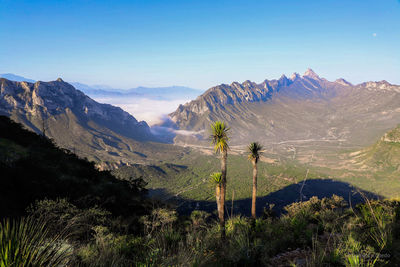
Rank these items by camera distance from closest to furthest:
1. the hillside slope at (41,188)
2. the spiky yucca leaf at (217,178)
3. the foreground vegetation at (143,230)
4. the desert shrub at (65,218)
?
the foreground vegetation at (143,230)
the desert shrub at (65,218)
the hillside slope at (41,188)
the spiky yucca leaf at (217,178)

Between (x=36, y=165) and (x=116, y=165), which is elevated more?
(x=36, y=165)

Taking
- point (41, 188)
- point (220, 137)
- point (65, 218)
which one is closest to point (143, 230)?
point (65, 218)

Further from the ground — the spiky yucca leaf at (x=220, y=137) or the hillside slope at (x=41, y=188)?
the spiky yucca leaf at (x=220, y=137)

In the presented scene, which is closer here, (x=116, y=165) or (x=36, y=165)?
(x=36, y=165)

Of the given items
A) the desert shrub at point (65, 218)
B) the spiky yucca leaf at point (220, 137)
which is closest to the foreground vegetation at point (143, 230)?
the desert shrub at point (65, 218)

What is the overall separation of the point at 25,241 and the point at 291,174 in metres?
192

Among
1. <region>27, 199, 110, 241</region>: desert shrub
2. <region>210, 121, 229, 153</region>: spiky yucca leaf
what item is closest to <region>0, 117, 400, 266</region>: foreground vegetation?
<region>27, 199, 110, 241</region>: desert shrub

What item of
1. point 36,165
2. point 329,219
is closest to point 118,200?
point 36,165

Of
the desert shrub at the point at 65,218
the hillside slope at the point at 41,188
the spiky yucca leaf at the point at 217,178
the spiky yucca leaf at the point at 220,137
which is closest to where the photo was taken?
the desert shrub at the point at 65,218

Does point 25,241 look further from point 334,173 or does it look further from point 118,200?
point 334,173

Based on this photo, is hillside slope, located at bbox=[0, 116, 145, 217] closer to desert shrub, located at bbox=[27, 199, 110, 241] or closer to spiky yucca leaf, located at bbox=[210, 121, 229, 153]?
desert shrub, located at bbox=[27, 199, 110, 241]

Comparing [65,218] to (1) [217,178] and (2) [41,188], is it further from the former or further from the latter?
(1) [217,178]

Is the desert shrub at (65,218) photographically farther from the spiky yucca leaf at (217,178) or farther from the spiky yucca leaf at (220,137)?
the spiky yucca leaf at (220,137)

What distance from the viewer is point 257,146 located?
27.9 m
